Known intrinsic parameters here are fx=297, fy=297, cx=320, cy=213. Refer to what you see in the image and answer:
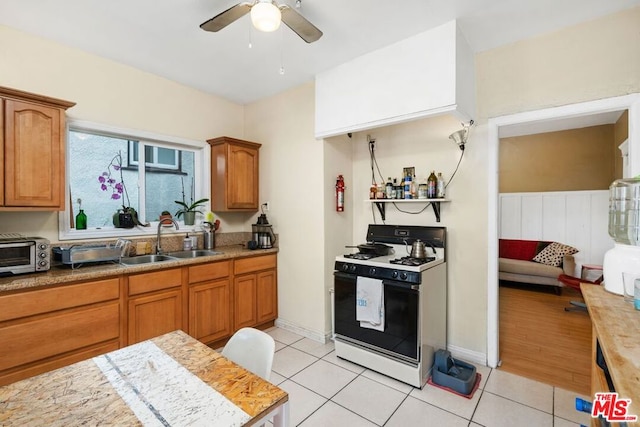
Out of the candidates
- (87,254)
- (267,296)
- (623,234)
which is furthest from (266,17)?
(267,296)

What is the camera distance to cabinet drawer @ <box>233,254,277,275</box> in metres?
3.12

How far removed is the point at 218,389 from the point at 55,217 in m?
2.48

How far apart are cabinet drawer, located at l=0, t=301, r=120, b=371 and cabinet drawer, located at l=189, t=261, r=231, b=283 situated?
0.62 metres

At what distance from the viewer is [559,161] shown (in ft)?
17.9

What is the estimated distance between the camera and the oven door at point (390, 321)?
7.48ft

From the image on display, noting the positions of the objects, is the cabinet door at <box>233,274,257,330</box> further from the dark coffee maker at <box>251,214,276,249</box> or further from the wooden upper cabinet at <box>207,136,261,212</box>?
the wooden upper cabinet at <box>207,136,261,212</box>

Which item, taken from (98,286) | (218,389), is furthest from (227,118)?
(218,389)

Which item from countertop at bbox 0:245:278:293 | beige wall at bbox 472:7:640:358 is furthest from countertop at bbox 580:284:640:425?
countertop at bbox 0:245:278:293

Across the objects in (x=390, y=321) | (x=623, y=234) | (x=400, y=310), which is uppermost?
(x=623, y=234)

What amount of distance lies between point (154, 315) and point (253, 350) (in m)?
1.53

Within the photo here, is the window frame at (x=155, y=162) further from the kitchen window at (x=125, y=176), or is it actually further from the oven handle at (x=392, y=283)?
the oven handle at (x=392, y=283)

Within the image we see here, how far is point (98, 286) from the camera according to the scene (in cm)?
219

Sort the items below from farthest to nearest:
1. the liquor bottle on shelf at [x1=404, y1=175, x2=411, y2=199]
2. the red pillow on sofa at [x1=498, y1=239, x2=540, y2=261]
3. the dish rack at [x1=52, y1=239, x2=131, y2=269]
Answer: the red pillow on sofa at [x1=498, y1=239, x2=540, y2=261], the liquor bottle on shelf at [x1=404, y1=175, x2=411, y2=199], the dish rack at [x1=52, y1=239, x2=131, y2=269]

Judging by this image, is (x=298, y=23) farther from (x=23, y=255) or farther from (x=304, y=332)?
(x=304, y=332)
